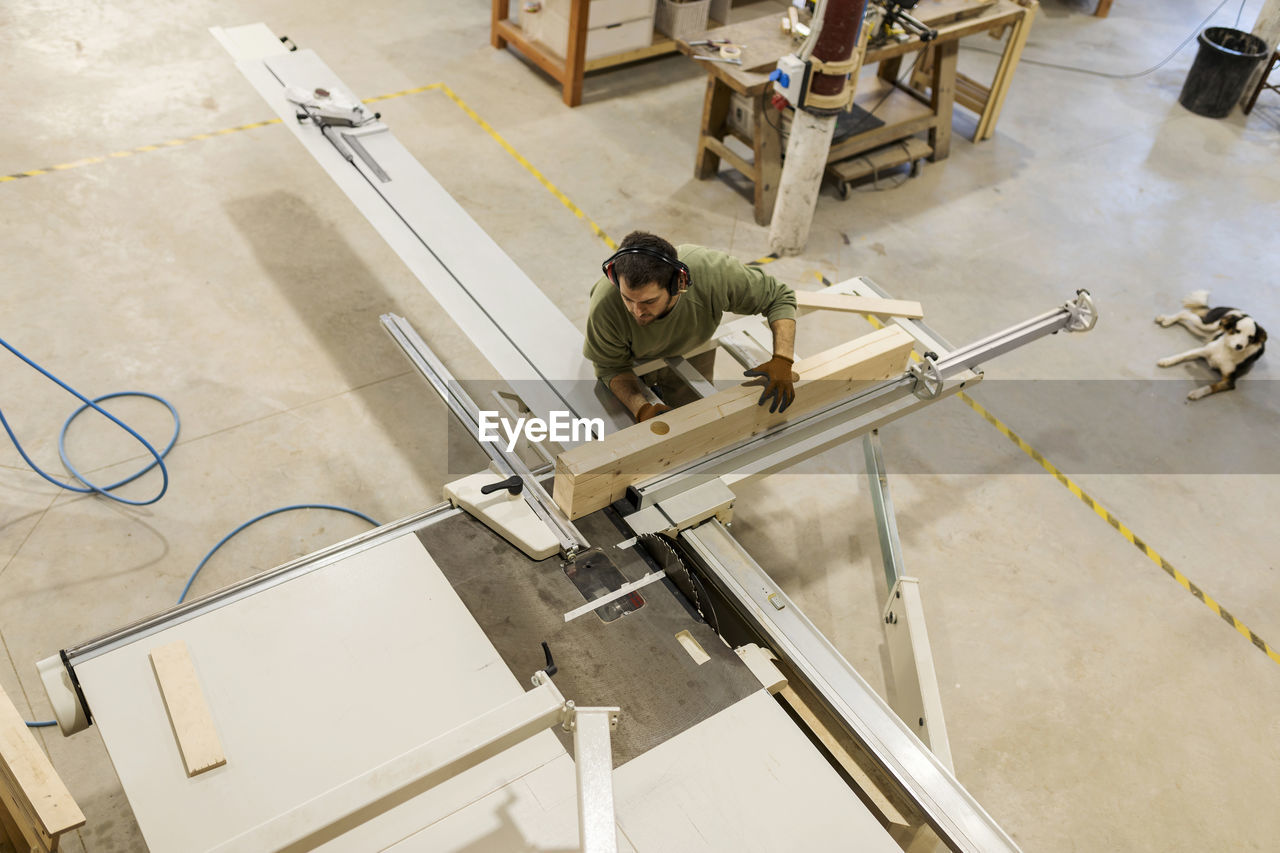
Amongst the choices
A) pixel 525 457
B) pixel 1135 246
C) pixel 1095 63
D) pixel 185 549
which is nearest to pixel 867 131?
pixel 1135 246

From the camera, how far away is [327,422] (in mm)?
3838

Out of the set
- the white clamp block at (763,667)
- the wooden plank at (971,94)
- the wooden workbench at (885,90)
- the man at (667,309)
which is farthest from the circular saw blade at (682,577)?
the wooden plank at (971,94)

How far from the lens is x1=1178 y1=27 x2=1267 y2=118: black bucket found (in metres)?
6.04

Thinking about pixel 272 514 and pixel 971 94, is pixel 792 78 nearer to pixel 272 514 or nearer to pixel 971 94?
pixel 971 94

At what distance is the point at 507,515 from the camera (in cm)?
248

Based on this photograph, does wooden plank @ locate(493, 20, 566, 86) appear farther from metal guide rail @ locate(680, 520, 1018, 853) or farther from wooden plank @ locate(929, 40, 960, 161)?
metal guide rail @ locate(680, 520, 1018, 853)

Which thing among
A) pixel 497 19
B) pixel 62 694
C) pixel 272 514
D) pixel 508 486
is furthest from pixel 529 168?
pixel 62 694

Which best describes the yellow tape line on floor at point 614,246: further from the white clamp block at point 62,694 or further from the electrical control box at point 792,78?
the white clamp block at point 62,694

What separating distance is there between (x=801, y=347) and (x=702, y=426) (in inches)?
73.5

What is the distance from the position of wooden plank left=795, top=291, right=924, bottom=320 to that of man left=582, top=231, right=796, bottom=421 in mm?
411

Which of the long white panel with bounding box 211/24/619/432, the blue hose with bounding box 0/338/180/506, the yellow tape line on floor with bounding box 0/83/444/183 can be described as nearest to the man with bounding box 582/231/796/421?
the long white panel with bounding box 211/24/619/432

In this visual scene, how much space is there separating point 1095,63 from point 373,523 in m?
6.00

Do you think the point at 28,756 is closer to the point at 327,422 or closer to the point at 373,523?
the point at 373,523

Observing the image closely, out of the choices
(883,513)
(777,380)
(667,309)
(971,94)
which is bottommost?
(883,513)
